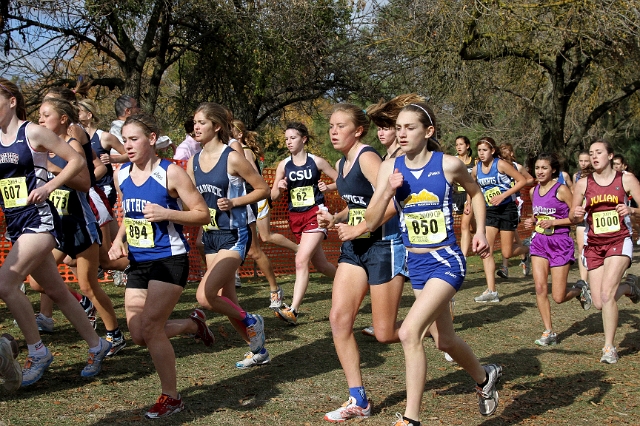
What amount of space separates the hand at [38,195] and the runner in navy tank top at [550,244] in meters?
4.64

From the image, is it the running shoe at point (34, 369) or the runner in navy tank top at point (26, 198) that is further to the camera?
the running shoe at point (34, 369)

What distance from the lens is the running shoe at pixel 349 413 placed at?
463 centimetres

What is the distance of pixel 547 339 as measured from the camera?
7102mm

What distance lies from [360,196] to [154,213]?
1.57 m

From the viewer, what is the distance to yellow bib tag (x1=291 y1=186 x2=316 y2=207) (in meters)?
8.74

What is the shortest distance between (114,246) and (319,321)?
11.0 feet

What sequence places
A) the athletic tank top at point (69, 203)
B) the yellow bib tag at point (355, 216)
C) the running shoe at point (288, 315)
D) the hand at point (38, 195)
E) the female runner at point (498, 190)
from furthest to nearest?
the female runner at point (498, 190), the running shoe at point (288, 315), the athletic tank top at point (69, 203), the yellow bib tag at point (355, 216), the hand at point (38, 195)

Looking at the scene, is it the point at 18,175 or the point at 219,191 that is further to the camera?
the point at 219,191

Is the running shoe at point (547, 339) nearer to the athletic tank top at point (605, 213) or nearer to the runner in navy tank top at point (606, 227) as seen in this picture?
the runner in navy tank top at point (606, 227)

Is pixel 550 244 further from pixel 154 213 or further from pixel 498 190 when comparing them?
pixel 154 213

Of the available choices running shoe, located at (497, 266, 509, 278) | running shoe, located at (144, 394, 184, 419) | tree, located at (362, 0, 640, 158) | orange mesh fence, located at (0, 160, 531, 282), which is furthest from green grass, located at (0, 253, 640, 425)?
tree, located at (362, 0, 640, 158)

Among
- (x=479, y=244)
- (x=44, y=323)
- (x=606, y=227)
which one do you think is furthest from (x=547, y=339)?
(x=44, y=323)

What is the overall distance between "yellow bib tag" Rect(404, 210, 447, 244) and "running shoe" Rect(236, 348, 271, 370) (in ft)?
6.73

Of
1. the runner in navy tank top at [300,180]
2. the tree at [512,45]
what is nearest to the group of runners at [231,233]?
the runner in navy tank top at [300,180]
